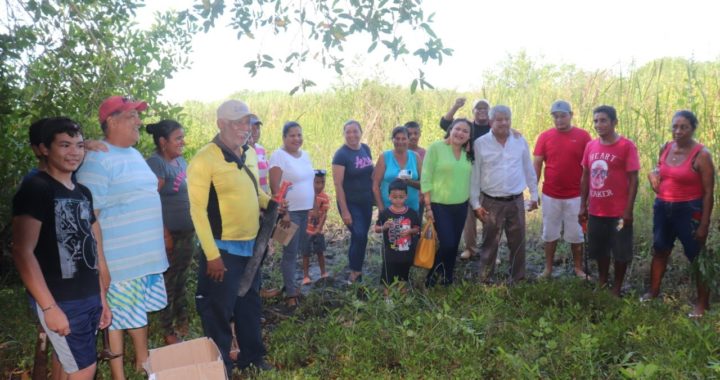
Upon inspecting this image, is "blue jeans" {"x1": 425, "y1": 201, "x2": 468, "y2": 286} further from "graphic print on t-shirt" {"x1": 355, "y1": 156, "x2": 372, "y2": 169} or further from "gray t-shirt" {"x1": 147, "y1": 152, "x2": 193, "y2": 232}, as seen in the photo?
"gray t-shirt" {"x1": 147, "y1": 152, "x2": 193, "y2": 232}

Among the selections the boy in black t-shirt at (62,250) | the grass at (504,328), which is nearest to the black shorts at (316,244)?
the grass at (504,328)

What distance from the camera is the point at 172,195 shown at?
443 cm

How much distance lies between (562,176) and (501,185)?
2.40 ft

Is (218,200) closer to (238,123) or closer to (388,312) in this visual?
(238,123)

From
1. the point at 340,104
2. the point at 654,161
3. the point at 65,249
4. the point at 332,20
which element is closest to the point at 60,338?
the point at 65,249

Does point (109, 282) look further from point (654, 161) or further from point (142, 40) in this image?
point (654, 161)

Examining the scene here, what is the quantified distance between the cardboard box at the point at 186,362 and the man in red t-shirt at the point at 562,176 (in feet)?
12.8

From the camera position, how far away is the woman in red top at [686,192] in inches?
183

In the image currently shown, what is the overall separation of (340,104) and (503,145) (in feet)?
24.5

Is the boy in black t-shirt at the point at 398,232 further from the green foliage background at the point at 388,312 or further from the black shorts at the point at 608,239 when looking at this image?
the black shorts at the point at 608,239

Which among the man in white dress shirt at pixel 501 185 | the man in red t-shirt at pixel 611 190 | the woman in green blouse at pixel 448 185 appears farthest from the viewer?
the man in white dress shirt at pixel 501 185

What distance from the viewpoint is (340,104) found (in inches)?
496

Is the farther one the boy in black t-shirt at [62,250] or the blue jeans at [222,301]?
the blue jeans at [222,301]

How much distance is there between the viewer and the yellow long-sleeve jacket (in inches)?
132
